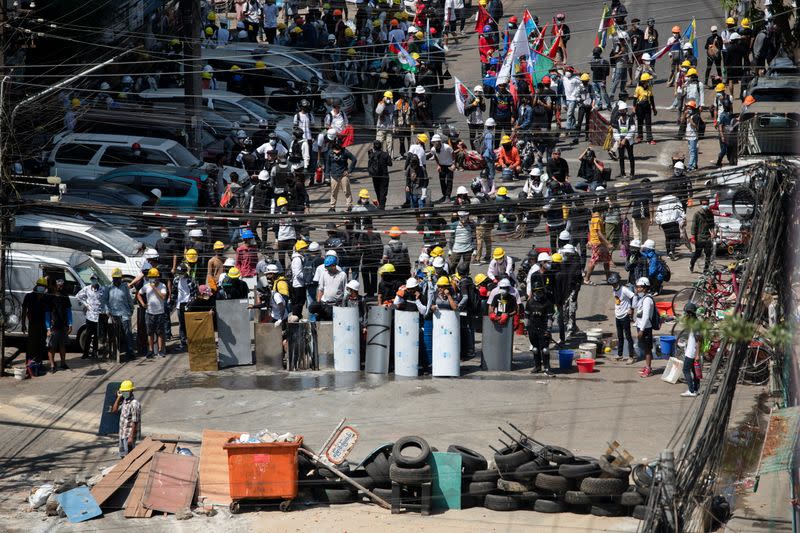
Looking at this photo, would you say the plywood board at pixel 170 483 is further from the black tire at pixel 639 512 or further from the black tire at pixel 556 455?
the black tire at pixel 639 512

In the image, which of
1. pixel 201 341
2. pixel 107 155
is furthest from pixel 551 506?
pixel 107 155

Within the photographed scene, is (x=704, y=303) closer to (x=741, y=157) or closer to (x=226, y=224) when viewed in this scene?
(x=741, y=157)

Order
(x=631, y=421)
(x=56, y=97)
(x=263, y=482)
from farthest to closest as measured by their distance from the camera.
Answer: (x=56, y=97) < (x=631, y=421) < (x=263, y=482)

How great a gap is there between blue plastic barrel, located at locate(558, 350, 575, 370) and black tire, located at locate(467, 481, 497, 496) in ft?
15.0

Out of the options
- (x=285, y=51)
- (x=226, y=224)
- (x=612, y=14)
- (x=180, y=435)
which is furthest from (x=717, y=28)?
(x=180, y=435)

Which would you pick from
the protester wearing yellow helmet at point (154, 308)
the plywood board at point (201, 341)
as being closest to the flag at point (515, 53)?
the protester wearing yellow helmet at point (154, 308)

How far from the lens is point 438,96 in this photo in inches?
1394

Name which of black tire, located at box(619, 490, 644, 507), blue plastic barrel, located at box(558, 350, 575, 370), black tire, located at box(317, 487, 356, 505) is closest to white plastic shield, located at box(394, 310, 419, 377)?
blue plastic barrel, located at box(558, 350, 575, 370)

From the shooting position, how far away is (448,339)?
20688 mm

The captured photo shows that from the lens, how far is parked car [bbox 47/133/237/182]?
29.3m

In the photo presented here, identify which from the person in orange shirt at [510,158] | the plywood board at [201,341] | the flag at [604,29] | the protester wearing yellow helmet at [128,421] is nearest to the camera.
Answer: the protester wearing yellow helmet at [128,421]

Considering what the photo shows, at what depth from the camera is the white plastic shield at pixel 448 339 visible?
20688mm

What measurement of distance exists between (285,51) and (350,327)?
16.9m

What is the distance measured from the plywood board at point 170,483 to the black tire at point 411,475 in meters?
2.60
